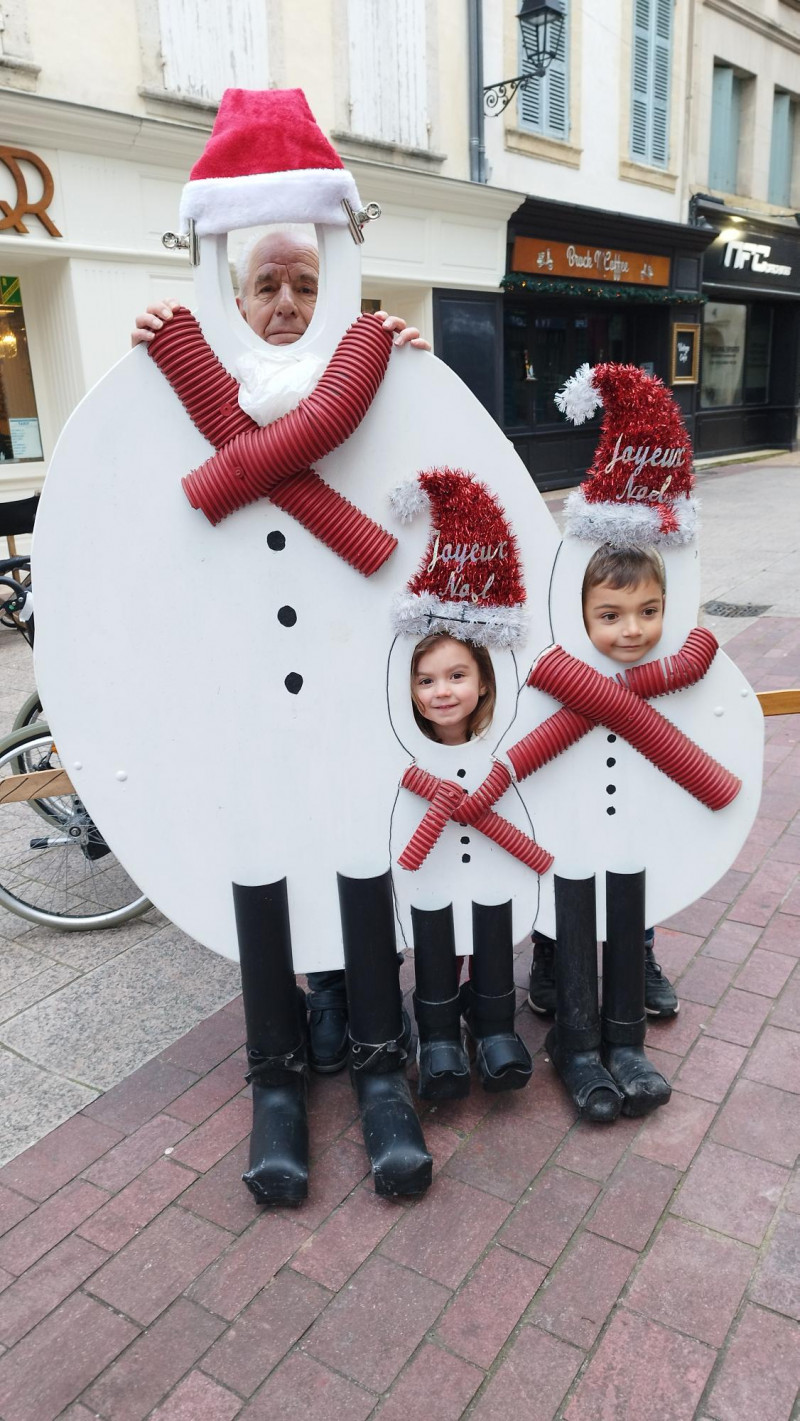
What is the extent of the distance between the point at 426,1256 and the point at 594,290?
14.6m

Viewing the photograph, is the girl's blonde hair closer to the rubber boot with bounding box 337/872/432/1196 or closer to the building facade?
the rubber boot with bounding box 337/872/432/1196

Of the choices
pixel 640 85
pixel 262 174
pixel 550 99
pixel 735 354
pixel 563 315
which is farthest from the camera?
pixel 735 354

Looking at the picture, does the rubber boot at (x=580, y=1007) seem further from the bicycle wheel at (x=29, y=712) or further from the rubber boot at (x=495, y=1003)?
the bicycle wheel at (x=29, y=712)

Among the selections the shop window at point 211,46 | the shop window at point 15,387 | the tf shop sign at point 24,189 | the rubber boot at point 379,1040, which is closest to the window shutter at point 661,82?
the shop window at point 211,46

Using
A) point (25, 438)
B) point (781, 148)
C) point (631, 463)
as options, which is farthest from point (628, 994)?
point (781, 148)

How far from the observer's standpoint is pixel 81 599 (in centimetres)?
235

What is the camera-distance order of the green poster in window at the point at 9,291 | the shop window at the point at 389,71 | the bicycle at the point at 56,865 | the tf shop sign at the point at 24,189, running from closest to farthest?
1. the bicycle at the point at 56,865
2. the tf shop sign at the point at 24,189
3. the green poster in window at the point at 9,291
4. the shop window at the point at 389,71

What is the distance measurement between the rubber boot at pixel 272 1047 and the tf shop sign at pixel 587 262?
12.8 metres

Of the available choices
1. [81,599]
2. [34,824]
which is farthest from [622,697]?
[34,824]

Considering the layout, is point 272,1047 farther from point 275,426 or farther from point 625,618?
point 275,426

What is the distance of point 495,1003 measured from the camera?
8.64ft

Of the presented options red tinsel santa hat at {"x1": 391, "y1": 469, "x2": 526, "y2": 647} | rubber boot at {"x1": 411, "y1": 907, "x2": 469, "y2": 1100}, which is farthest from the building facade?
rubber boot at {"x1": 411, "y1": 907, "x2": 469, "y2": 1100}

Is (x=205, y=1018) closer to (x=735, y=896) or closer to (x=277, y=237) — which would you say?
(x=735, y=896)

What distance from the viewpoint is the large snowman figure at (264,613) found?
2.24 m
